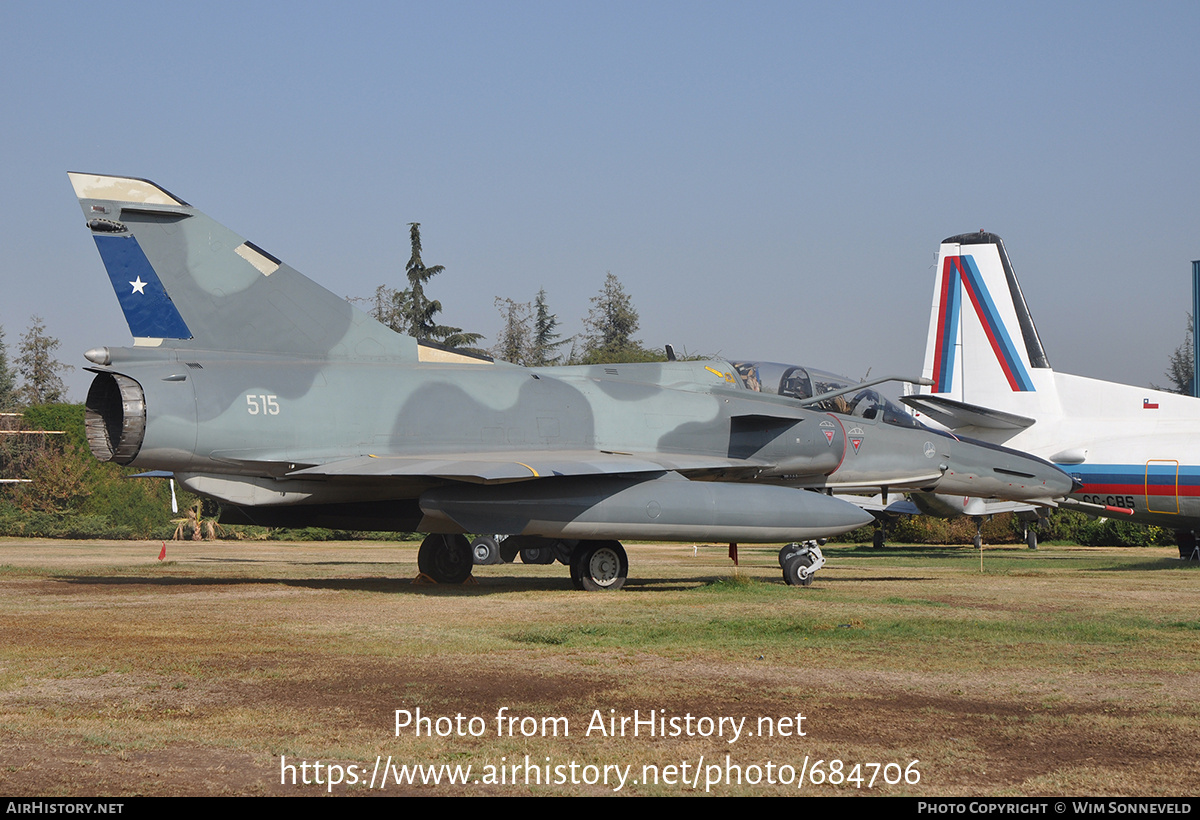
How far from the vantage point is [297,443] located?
13.5 meters

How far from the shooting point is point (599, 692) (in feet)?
23.2

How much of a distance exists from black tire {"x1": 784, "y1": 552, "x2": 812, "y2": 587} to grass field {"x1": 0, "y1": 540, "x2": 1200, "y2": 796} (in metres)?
1.02

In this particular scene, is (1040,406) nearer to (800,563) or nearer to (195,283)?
(800,563)

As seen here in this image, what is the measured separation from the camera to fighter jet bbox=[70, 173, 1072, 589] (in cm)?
1316

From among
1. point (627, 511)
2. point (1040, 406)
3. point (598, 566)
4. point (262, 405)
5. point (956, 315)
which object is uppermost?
point (956, 315)

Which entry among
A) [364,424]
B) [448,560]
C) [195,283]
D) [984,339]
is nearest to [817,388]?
[448,560]

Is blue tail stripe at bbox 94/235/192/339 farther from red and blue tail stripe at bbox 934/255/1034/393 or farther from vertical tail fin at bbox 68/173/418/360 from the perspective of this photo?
red and blue tail stripe at bbox 934/255/1034/393

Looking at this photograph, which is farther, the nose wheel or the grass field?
the nose wheel

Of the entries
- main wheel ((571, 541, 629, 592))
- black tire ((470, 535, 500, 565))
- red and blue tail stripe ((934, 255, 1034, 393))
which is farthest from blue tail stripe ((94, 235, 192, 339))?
red and blue tail stripe ((934, 255, 1034, 393))

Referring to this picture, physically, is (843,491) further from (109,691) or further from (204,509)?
(204,509)

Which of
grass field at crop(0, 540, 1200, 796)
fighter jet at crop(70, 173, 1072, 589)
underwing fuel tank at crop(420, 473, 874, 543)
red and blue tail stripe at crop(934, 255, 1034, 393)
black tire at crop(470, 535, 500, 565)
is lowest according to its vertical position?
black tire at crop(470, 535, 500, 565)

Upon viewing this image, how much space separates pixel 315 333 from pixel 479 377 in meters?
2.32

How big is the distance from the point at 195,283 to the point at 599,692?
30.8 ft

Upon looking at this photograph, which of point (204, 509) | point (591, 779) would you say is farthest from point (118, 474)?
point (591, 779)
